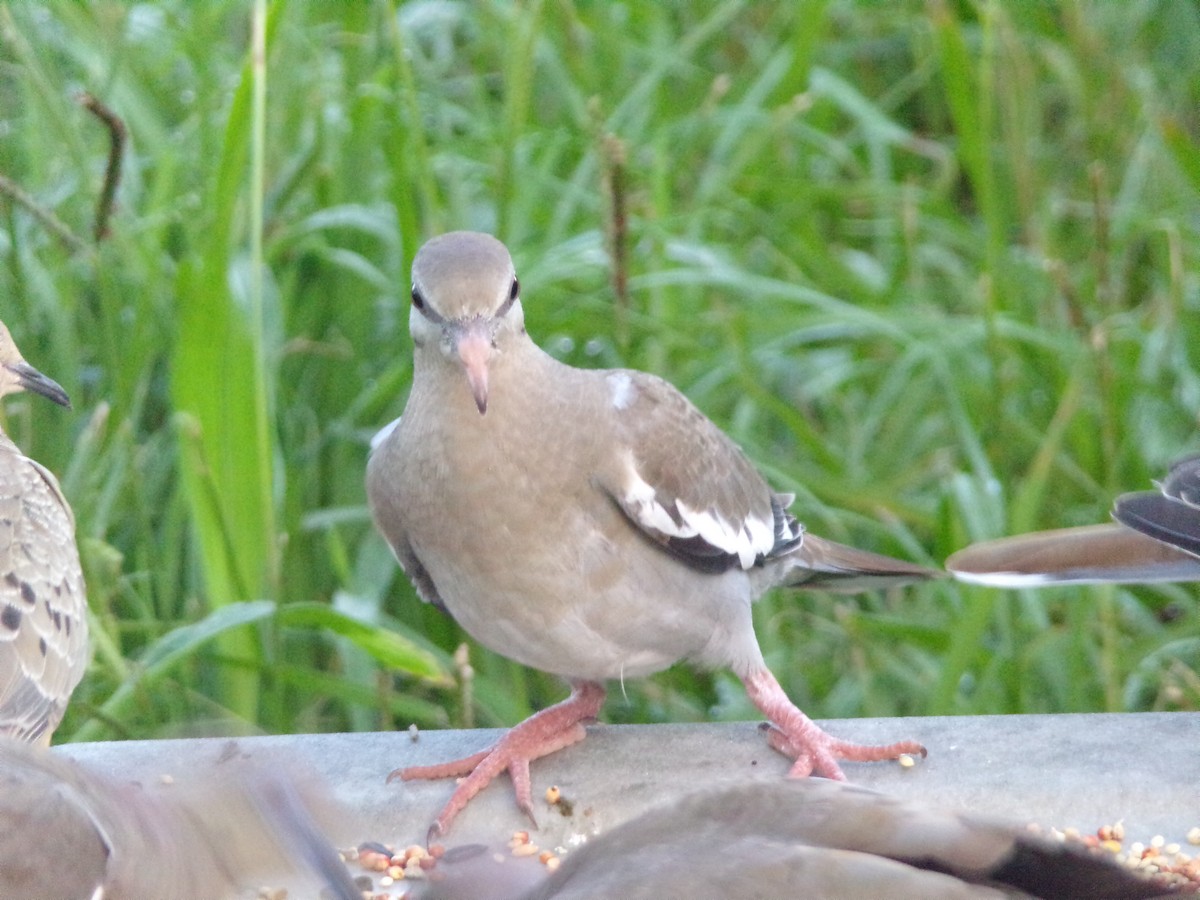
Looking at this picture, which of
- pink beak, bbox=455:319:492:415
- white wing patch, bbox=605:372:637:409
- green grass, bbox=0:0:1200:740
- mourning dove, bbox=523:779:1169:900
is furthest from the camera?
green grass, bbox=0:0:1200:740

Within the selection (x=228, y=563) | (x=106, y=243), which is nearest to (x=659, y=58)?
(x=106, y=243)

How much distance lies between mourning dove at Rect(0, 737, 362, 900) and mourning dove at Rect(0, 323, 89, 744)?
0.58 meters

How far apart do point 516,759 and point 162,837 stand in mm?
971

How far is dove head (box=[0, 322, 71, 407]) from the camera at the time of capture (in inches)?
109

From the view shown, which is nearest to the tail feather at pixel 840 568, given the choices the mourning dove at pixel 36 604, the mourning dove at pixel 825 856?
the mourning dove at pixel 36 604

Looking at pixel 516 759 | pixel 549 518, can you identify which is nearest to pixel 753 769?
pixel 516 759

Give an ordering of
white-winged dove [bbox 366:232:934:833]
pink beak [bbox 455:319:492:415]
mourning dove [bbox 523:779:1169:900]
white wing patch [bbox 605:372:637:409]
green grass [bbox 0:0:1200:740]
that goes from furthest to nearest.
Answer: green grass [bbox 0:0:1200:740] → white wing patch [bbox 605:372:637:409] → white-winged dove [bbox 366:232:934:833] → pink beak [bbox 455:319:492:415] → mourning dove [bbox 523:779:1169:900]

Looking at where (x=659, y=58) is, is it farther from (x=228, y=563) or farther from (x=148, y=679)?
(x=148, y=679)

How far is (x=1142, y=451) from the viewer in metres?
3.82

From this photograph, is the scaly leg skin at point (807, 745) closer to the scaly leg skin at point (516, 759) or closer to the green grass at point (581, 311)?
the scaly leg skin at point (516, 759)

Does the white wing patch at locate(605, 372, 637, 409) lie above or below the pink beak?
below

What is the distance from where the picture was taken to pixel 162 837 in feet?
5.32

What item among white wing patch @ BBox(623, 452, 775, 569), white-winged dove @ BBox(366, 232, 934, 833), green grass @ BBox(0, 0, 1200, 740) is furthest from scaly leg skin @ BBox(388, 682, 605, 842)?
white wing patch @ BBox(623, 452, 775, 569)

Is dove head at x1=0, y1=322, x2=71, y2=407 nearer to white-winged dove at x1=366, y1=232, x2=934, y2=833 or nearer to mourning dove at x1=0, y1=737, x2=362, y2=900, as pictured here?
white-winged dove at x1=366, y1=232, x2=934, y2=833
